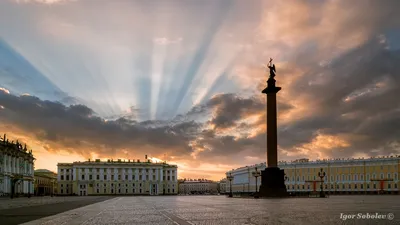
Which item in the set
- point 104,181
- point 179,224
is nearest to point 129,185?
point 104,181

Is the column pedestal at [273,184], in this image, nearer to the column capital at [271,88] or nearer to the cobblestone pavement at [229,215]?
the column capital at [271,88]

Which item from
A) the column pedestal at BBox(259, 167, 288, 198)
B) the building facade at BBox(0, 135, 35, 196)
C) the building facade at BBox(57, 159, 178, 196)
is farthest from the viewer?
the building facade at BBox(57, 159, 178, 196)

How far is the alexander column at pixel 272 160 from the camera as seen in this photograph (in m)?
53.9

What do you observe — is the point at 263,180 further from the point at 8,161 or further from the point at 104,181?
the point at 104,181

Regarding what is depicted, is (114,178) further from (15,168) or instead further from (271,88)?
(271,88)

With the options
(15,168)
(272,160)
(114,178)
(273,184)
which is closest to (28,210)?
(273,184)

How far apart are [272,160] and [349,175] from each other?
8601 centimetres

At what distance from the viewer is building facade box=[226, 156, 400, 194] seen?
124 metres

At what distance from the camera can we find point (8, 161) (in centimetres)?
10606

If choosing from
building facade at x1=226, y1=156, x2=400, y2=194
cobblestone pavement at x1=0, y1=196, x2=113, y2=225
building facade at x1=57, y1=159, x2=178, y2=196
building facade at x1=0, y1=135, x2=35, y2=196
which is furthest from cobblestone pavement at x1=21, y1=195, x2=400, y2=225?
building facade at x1=57, y1=159, x2=178, y2=196

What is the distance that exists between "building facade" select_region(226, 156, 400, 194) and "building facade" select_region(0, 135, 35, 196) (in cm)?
6993

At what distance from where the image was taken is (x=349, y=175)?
434 feet

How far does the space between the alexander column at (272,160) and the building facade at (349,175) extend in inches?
2508

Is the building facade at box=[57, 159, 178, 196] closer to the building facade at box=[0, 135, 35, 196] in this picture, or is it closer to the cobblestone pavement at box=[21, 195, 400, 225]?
the building facade at box=[0, 135, 35, 196]
